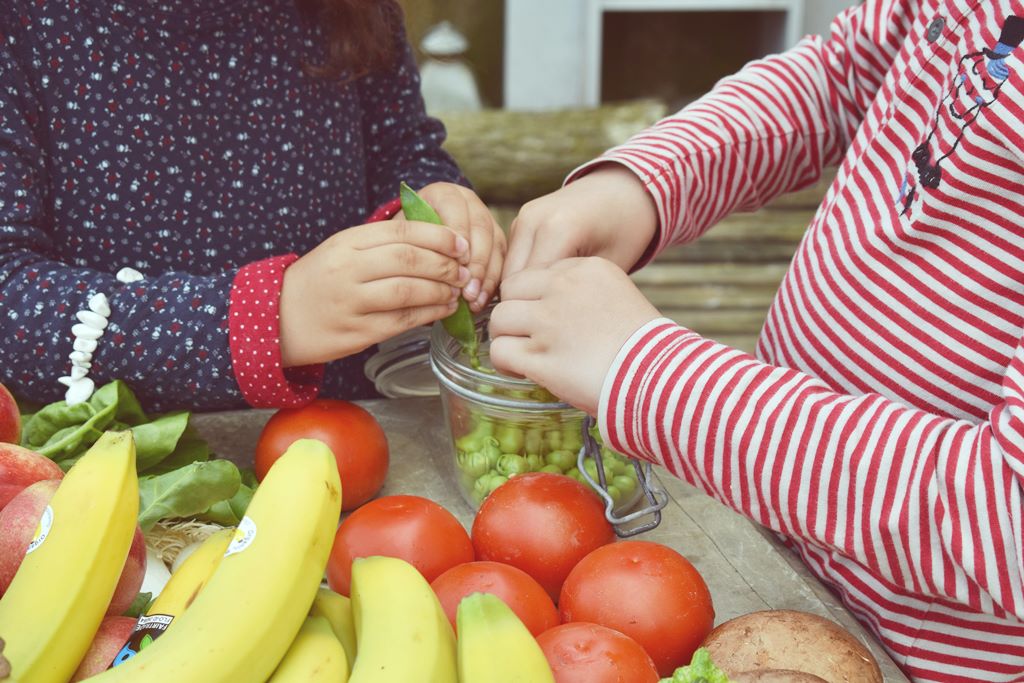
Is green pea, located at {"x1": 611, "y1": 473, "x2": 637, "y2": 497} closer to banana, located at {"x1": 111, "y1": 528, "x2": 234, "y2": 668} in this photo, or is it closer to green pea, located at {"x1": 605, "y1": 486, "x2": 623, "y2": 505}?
green pea, located at {"x1": 605, "y1": 486, "x2": 623, "y2": 505}

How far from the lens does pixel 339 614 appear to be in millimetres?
644

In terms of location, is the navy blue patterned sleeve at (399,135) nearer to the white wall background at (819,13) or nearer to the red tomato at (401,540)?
the red tomato at (401,540)

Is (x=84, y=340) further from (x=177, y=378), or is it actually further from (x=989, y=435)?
(x=989, y=435)

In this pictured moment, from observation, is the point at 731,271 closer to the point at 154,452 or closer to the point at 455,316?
the point at 455,316

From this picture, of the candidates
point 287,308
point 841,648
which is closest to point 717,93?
point 287,308

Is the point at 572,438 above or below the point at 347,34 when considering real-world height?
below

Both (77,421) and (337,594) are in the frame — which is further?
(77,421)

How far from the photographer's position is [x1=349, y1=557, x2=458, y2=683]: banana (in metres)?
0.54

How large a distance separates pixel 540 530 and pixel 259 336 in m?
0.35

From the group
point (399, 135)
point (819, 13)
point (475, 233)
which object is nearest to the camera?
point (475, 233)

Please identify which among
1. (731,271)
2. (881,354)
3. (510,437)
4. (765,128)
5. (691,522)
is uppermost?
(765,128)

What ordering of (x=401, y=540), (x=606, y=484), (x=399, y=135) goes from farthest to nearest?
(x=399, y=135) < (x=606, y=484) < (x=401, y=540)

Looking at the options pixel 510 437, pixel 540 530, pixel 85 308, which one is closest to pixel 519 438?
pixel 510 437

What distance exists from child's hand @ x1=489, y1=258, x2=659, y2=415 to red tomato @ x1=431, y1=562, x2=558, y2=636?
15 cm
